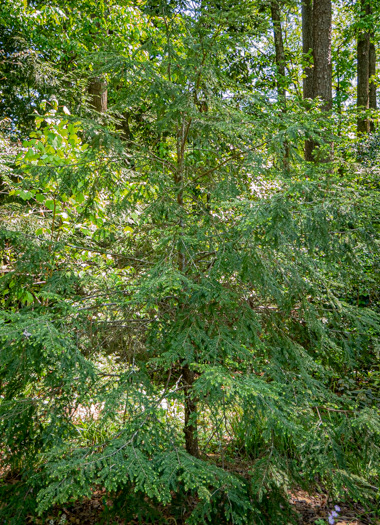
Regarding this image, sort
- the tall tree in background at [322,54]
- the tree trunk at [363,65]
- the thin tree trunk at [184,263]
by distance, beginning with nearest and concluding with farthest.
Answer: the thin tree trunk at [184,263] → the tall tree in background at [322,54] → the tree trunk at [363,65]

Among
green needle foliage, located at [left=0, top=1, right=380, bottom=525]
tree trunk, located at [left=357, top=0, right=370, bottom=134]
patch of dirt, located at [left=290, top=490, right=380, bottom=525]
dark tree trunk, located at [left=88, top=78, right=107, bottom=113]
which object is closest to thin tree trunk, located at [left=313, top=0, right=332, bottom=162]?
green needle foliage, located at [left=0, top=1, right=380, bottom=525]

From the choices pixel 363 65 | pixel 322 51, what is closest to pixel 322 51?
pixel 322 51

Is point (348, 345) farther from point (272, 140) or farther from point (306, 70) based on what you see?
point (306, 70)

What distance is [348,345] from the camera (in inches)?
127

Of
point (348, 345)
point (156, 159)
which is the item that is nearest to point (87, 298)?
point (156, 159)

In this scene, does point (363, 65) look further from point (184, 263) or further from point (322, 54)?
point (184, 263)

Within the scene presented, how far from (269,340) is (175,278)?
127cm

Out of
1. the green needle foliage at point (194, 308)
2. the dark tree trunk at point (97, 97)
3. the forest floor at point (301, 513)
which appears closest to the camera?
the green needle foliage at point (194, 308)

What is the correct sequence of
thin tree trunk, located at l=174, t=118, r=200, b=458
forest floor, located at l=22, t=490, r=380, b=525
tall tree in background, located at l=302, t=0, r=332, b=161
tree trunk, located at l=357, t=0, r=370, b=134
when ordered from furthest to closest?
tree trunk, located at l=357, t=0, r=370, b=134, tall tree in background, located at l=302, t=0, r=332, b=161, forest floor, located at l=22, t=490, r=380, b=525, thin tree trunk, located at l=174, t=118, r=200, b=458

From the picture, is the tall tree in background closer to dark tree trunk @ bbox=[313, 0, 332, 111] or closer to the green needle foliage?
dark tree trunk @ bbox=[313, 0, 332, 111]

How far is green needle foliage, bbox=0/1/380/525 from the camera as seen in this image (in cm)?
225

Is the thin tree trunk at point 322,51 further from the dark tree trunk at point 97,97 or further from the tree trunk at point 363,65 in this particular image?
the dark tree trunk at point 97,97

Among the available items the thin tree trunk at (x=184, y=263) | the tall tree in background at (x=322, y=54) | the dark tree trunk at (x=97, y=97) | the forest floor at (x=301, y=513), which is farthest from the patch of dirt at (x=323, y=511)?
the dark tree trunk at (x=97, y=97)

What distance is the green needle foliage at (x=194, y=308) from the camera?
2248mm
